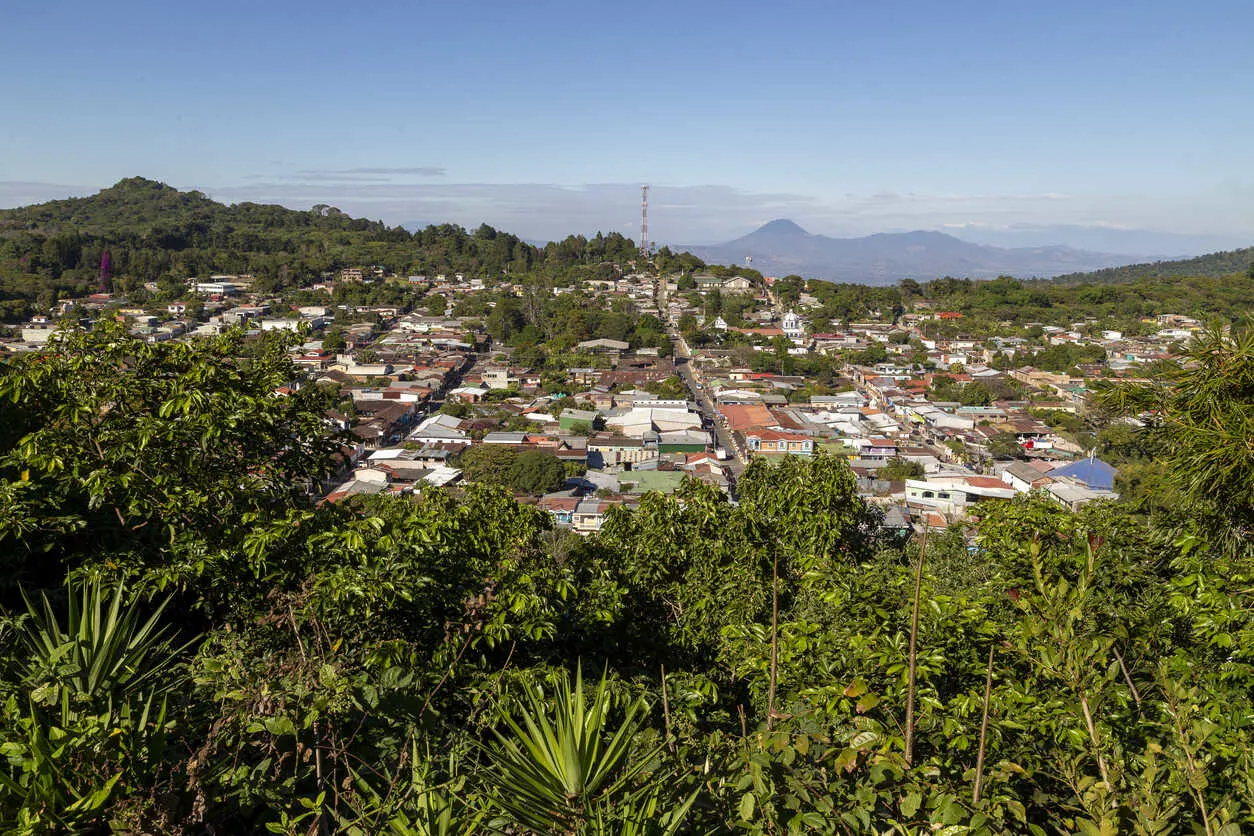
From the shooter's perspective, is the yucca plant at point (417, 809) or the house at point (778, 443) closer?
the yucca plant at point (417, 809)

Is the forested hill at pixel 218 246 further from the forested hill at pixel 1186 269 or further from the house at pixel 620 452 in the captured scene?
the forested hill at pixel 1186 269

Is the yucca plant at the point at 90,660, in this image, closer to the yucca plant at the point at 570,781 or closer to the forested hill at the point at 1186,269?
the yucca plant at the point at 570,781

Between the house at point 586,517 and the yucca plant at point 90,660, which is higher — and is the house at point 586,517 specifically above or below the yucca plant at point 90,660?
below

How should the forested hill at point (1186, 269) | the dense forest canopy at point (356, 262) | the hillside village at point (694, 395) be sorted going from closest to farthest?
the hillside village at point (694, 395)
the dense forest canopy at point (356, 262)
the forested hill at point (1186, 269)

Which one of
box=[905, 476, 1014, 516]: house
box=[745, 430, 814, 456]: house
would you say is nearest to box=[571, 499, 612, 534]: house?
box=[745, 430, 814, 456]: house

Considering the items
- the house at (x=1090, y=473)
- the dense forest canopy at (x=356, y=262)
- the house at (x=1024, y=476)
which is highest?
the dense forest canopy at (x=356, y=262)

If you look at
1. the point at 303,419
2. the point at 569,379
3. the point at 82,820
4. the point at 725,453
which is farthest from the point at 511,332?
the point at 82,820

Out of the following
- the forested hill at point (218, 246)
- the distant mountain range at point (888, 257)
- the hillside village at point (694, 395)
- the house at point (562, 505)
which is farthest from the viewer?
the distant mountain range at point (888, 257)

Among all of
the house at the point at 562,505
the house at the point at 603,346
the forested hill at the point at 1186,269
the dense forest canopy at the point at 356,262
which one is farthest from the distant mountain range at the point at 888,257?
the house at the point at 562,505
